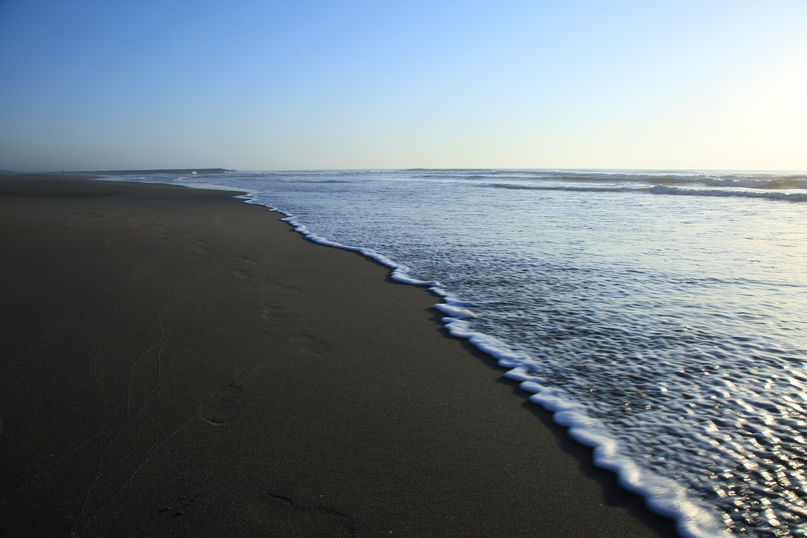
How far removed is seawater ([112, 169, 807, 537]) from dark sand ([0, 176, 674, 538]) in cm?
25

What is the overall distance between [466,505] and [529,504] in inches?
10.8

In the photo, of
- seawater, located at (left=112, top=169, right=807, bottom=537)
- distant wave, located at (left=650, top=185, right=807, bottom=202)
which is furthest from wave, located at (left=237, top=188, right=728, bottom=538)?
distant wave, located at (left=650, top=185, right=807, bottom=202)

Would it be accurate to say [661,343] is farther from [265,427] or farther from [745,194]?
[745,194]

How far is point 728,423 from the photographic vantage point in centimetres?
238

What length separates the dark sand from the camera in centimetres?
174

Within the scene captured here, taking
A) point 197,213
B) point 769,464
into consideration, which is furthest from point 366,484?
point 197,213

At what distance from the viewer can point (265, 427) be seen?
2.30 meters

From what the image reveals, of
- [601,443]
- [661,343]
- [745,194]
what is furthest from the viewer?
[745,194]

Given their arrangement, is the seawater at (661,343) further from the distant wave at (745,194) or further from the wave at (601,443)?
the distant wave at (745,194)

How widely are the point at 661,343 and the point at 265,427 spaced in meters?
2.96

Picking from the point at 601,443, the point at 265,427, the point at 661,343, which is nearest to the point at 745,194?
the point at 661,343

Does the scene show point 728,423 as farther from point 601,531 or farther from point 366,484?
point 366,484

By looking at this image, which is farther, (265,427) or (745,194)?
(745,194)

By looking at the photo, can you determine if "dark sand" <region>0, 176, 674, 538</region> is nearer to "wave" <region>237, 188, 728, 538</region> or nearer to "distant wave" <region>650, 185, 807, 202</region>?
"wave" <region>237, 188, 728, 538</region>
